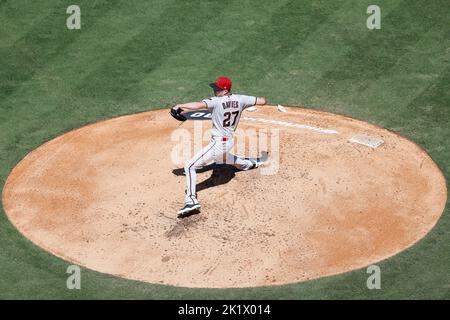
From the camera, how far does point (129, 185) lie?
16.1 metres

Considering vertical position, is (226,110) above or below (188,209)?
above

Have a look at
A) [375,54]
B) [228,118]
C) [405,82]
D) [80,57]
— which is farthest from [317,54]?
[228,118]

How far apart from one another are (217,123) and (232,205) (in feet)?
4.66

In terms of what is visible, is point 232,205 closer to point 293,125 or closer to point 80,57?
point 293,125

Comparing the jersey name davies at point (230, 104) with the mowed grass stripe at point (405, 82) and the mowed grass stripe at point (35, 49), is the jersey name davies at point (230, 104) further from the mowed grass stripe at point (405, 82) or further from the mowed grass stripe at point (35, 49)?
the mowed grass stripe at point (35, 49)

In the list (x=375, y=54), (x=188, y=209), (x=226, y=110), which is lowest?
(x=375, y=54)

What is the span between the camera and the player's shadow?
16.0 metres

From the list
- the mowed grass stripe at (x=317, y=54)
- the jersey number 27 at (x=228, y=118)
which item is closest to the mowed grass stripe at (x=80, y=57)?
the mowed grass stripe at (x=317, y=54)

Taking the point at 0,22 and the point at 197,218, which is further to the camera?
the point at 0,22

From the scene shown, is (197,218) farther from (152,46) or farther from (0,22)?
(0,22)

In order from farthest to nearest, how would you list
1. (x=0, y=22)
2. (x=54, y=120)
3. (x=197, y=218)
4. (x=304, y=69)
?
(x=0, y=22), (x=304, y=69), (x=54, y=120), (x=197, y=218)

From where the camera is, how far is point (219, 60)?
2050cm
